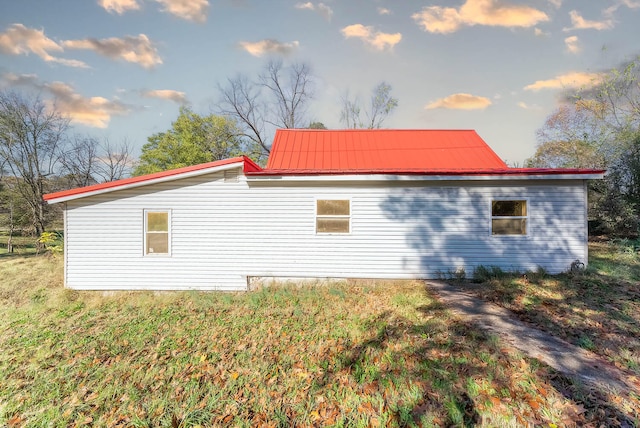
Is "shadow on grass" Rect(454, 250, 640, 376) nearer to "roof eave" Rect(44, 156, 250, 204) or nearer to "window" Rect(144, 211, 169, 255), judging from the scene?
"roof eave" Rect(44, 156, 250, 204)

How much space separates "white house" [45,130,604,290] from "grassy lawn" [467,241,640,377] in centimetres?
72

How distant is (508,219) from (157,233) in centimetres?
982

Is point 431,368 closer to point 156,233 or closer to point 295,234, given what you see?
point 295,234

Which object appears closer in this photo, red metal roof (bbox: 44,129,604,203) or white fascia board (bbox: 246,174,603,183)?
white fascia board (bbox: 246,174,603,183)

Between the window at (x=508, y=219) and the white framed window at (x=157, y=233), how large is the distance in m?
9.08

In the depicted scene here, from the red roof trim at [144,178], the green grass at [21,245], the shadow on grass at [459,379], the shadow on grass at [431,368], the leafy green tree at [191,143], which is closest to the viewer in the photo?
the shadow on grass at [459,379]

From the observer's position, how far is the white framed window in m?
7.57

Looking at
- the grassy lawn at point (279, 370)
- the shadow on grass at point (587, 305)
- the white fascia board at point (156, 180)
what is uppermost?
the white fascia board at point (156, 180)

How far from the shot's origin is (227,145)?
24.3 m

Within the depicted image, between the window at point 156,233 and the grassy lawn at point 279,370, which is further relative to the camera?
the window at point 156,233

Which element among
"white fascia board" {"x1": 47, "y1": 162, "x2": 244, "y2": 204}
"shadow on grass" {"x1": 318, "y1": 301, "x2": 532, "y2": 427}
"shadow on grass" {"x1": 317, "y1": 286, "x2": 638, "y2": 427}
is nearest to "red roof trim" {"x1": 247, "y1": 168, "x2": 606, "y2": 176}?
"white fascia board" {"x1": 47, "y1": 162, "x2": 244, "y2": 204}

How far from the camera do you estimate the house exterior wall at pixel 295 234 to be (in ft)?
24.4

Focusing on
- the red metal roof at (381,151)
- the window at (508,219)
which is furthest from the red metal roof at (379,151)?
the window at (508,219)

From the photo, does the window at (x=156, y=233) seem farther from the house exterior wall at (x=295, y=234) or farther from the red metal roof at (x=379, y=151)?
the red metal roof at (x=379, y=151)
